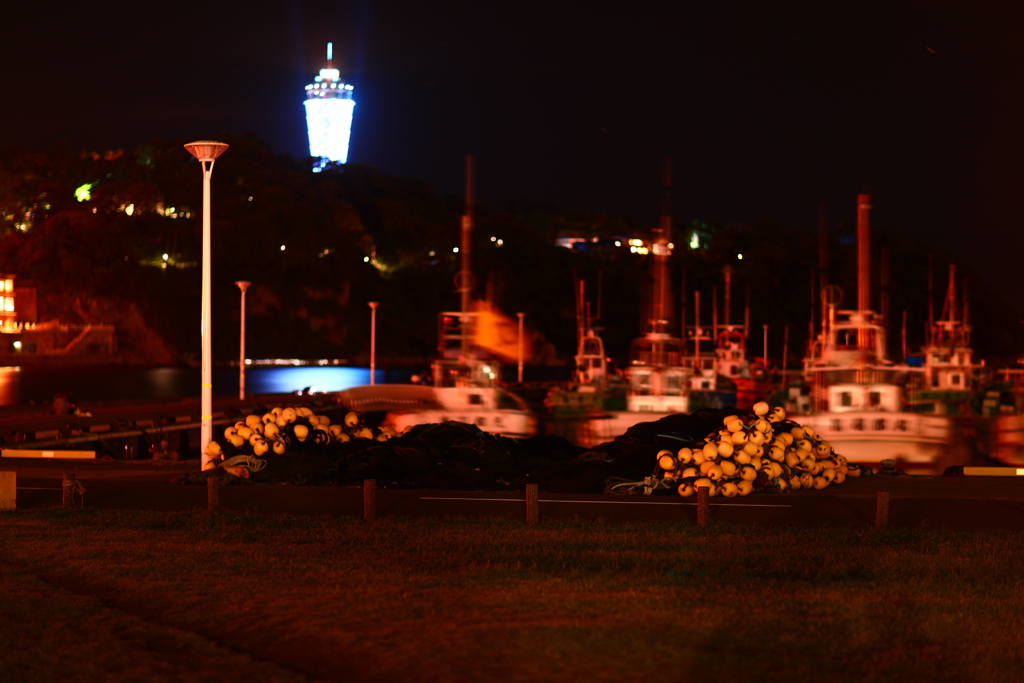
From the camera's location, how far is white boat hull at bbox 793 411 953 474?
3488 centimetres

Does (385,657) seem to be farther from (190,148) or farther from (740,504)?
(190,148)

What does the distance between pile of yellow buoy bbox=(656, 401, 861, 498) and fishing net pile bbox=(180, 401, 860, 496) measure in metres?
0.02

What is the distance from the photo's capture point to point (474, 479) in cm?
1888

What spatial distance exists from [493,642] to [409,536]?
4.92 meters

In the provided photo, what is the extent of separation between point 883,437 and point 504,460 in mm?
18618

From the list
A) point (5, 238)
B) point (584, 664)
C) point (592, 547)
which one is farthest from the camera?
point (5, 238)

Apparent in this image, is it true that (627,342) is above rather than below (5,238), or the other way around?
below

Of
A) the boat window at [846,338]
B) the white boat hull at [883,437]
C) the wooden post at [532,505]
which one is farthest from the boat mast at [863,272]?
the wooden post at [532,505]

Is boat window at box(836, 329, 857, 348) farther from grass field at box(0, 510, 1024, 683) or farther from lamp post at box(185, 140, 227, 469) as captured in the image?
grass field at box(0, 510, 1024, 683)

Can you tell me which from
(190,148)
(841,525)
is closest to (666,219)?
(190,148)

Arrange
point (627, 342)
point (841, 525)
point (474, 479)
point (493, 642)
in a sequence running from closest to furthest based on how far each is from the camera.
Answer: point (493, 642) < point (841, 525) < point (474, 479) < point (627, 342)

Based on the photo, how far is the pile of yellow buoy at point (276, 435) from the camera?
19594 mm

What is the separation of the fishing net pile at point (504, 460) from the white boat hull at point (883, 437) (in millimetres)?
13828

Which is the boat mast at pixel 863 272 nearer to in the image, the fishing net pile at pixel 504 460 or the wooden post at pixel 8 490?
the fishing net pile at pixel 504 460
